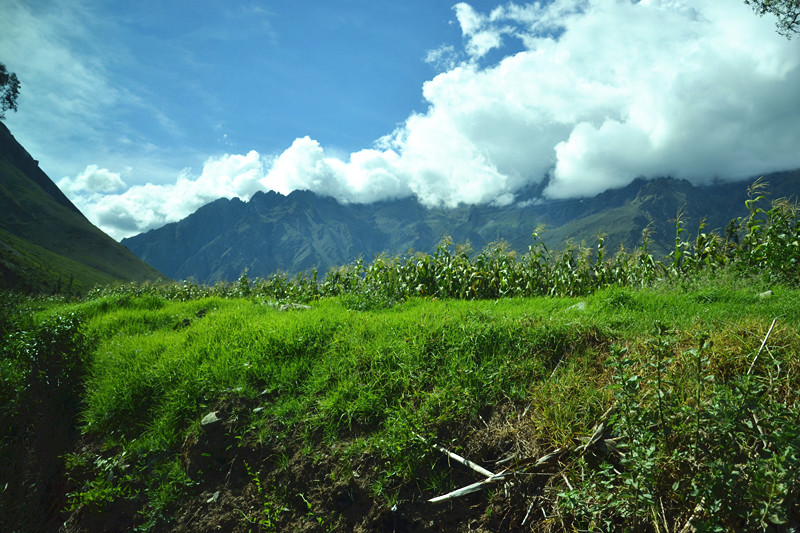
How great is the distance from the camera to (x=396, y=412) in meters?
4.69

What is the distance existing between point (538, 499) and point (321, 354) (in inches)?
139

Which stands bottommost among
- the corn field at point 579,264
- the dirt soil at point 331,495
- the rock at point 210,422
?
the dirt soil at point 331,495

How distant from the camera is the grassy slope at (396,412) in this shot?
3703 mm

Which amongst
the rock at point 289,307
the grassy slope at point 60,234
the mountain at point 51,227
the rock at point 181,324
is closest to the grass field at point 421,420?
the rock at point 181,324

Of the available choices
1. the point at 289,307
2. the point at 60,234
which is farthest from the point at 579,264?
the point at 60,234

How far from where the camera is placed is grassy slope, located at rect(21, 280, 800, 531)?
12.1 ft

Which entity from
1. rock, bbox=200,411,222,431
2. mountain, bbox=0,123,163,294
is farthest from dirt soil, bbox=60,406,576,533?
mountain, bbox=0,123,163,294

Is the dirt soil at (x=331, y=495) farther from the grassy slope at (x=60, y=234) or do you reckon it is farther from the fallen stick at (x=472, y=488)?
the grassy slope at (x=60, y=234)

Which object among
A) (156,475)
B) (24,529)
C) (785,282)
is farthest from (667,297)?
(24,529)

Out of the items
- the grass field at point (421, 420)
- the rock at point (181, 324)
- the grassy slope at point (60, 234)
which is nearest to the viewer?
the grass field at point (421, 420)

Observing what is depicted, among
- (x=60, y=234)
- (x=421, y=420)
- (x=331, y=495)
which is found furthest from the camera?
(x=60, y=234)

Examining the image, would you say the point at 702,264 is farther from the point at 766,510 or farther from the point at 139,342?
the point at 139,342

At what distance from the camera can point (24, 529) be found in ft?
15.7

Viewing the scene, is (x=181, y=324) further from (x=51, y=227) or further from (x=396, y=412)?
(x=51, y=227)
